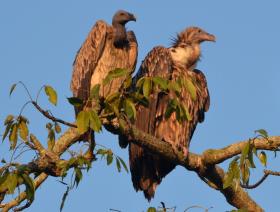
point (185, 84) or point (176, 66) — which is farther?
point (176, 66)

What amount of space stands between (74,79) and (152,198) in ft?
9.35

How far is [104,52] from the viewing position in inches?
430

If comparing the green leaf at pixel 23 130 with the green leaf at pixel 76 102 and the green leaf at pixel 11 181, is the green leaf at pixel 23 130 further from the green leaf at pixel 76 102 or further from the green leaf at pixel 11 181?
the green leaf at pixel 76 102

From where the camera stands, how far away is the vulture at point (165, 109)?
370 inches

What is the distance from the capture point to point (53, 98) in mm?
5543

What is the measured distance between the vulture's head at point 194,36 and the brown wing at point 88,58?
3.99 feet

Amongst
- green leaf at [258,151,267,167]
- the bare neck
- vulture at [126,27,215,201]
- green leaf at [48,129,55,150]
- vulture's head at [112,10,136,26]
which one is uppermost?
vulture's head at [112,10,136,26]

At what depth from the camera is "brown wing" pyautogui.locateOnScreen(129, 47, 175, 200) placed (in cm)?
936

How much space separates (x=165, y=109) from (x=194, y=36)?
5.27 feet

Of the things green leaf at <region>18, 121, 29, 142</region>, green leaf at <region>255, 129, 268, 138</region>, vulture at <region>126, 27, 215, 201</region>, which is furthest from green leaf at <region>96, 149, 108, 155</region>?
vulture at <region>126, 27, 215, 201</region>

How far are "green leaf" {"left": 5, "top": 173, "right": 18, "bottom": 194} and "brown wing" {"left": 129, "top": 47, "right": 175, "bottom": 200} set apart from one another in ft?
12.4

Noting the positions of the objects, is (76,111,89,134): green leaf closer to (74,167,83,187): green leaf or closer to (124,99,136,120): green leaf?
(124,99,136,120): green leaf

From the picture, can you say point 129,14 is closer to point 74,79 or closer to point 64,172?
point 74,79

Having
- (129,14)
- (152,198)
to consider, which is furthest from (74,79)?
(152,198)
